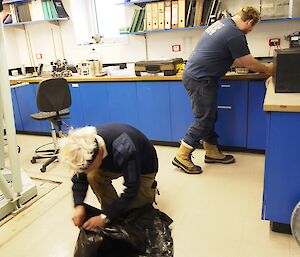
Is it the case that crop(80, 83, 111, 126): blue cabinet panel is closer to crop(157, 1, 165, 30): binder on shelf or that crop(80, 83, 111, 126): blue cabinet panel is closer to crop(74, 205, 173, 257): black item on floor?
crop(157, 1, 165, 30): binder on shelf

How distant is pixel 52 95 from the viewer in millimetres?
3008

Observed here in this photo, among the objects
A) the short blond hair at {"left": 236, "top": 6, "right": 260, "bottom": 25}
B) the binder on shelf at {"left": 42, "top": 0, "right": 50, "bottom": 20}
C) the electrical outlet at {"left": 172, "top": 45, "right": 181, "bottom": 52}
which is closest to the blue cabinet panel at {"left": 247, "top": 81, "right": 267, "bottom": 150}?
the short blond hair at {"left": 236, "top": 6, "right": 260, "bottom": 25}

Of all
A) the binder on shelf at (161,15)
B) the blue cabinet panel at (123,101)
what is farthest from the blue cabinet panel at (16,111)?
the binder on shelf at (161,15)

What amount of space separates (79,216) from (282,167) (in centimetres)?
117

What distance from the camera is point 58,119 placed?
3129 millimetres

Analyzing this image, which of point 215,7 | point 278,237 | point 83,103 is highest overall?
point 215,7

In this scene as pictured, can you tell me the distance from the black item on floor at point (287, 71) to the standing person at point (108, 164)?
2.86ft

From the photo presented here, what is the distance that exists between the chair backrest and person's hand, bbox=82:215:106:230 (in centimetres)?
A: 171

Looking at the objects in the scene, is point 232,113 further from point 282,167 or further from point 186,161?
point 282,167

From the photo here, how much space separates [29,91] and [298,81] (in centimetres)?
336

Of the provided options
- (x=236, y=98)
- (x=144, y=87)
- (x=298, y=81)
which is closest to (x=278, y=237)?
(x=298, y=81)

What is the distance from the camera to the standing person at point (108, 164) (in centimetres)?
142

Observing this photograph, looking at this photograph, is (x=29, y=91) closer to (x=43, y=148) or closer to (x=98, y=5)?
(x=43, y=148)

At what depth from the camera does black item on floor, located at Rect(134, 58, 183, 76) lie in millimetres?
3117
